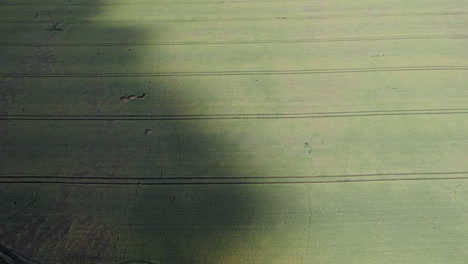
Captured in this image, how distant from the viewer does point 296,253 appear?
4.18ft

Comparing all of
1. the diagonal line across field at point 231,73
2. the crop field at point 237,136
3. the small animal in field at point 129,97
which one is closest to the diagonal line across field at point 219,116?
the crop field at point 237,136

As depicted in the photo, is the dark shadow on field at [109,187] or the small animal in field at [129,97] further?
the small animal in field at [129,97]

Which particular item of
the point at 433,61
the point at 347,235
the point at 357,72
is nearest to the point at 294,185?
the point at 347,235

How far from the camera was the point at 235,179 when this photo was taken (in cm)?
152

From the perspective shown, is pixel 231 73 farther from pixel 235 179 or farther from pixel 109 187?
pixel 109 187

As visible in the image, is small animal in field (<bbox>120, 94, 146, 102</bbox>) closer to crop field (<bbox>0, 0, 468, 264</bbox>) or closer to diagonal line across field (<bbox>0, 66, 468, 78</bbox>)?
Answer: crop field (<bbox>0, 0, 468, 264</bbox>)

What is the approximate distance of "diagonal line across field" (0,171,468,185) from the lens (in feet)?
4.90

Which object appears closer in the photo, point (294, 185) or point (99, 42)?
point (294, 185)

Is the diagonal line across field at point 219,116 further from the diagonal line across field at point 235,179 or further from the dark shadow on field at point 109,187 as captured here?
the diagonal line across field at point 235,179

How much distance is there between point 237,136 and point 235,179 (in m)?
0.22

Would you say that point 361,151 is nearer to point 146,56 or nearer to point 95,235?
point 95,235

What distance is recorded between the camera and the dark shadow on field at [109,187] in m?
1.31

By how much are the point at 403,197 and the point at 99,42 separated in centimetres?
157

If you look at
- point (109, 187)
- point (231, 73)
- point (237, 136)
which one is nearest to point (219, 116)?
point (237, 136)
